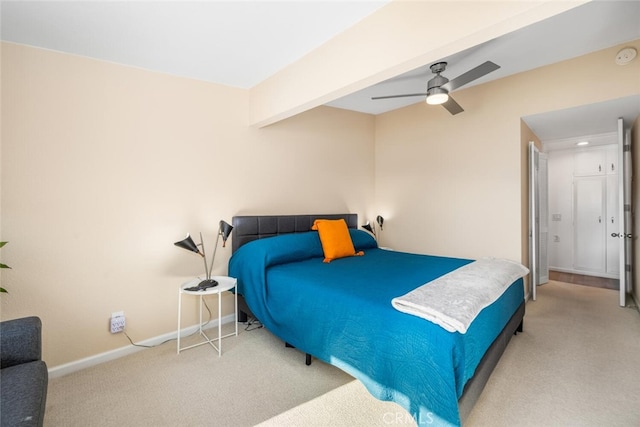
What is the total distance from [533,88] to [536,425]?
10.6ft

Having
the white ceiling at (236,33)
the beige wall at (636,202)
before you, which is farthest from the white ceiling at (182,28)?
the beige wall at (636,202)

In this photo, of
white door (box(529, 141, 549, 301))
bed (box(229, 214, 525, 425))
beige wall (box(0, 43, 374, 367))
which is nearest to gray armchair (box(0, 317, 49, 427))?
beige wall (box(0, 43, 374, 367))

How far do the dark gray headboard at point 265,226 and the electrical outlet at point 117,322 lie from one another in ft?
3.71

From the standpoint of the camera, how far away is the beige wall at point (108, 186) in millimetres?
2203

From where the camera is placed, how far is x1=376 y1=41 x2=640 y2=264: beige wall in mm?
3045

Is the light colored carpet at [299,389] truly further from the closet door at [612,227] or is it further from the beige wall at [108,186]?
the closet door at [612,227]

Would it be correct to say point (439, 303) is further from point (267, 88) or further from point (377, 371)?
point (267, 88)

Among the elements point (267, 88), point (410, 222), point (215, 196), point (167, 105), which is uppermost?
point (267, 88)

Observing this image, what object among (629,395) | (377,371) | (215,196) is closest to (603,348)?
(629,395)

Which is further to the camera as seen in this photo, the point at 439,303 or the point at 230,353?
the point at 230,353

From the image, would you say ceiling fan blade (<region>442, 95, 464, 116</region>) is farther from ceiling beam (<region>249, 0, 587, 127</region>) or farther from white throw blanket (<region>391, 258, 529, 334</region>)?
white throw blanket (<region>391, 258, 529, 334</region>)

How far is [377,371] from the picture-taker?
169 cm

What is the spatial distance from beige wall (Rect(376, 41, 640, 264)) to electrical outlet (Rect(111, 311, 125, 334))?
3.53 metres

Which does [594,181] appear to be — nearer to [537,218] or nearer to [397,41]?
[537,218]
